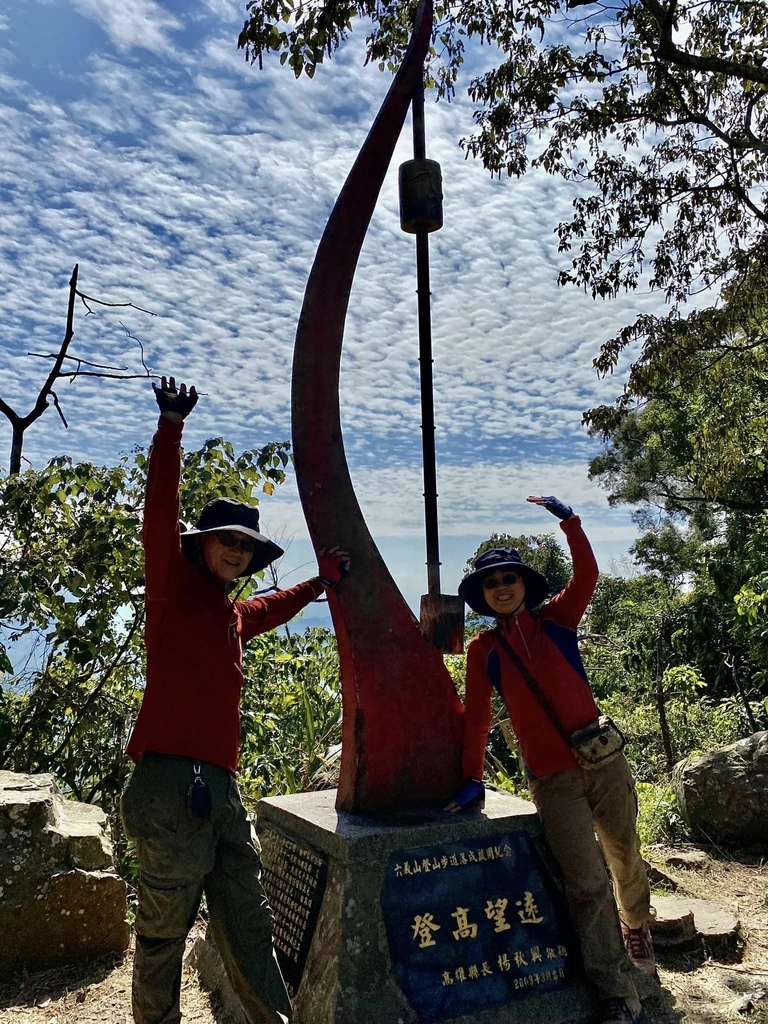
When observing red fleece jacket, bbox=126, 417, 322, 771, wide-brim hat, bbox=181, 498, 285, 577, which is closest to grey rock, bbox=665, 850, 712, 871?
red fleece jacket, bbox=126, 417, 322, 771

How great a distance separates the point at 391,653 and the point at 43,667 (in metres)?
2.35

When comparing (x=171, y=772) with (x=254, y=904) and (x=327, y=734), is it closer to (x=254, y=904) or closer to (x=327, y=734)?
(x=254, y=904)

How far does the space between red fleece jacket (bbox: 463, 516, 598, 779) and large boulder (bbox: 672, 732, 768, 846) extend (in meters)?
2.82

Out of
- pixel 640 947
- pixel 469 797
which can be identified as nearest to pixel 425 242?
pixel 469 797

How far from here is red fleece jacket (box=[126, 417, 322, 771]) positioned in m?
2.26

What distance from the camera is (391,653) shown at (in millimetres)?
3035

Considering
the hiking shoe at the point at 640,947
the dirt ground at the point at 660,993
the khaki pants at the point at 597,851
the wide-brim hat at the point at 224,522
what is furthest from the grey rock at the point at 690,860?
the wide-brim hat at the point at 224,522

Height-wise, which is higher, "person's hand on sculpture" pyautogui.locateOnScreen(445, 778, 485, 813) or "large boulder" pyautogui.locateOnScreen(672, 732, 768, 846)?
"person's hand on sculpture" pyautogui.locateOnScreen(445, 778, 485, 813)

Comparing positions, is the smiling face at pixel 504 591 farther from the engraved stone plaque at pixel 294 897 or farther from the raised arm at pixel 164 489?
the raised arm at pixel 164 489

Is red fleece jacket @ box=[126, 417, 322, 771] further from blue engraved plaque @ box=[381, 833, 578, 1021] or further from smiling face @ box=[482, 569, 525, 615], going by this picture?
Answer: smiling face @ box=[482, 569, 525, 615]

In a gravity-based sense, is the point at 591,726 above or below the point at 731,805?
above

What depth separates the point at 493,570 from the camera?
114 inches

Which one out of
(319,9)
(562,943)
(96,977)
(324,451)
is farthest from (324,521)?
(319,9)

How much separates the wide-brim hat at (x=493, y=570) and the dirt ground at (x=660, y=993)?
1.45 m
